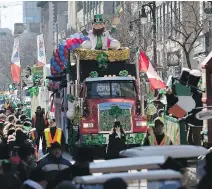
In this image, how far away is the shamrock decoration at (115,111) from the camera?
26.2 m

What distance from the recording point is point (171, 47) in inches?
2739

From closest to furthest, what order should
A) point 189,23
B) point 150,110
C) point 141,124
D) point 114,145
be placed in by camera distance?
point 114,145 → point 141,124 → point 150,110 → point 189,23

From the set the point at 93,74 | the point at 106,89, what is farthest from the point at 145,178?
the point at 93,74

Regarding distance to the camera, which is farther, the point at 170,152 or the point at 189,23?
the point at 189,23

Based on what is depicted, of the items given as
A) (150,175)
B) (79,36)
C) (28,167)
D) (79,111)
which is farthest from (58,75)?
(150,175)

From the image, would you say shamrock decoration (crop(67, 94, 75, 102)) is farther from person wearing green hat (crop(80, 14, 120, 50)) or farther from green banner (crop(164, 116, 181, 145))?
green banner (crop(164, 116, 181, 145))

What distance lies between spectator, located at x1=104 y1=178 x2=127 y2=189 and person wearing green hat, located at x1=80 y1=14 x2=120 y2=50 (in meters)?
20.2

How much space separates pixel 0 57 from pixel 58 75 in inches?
4209

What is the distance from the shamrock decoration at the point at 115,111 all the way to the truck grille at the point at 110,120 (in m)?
0.10

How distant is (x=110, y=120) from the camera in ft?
86.0

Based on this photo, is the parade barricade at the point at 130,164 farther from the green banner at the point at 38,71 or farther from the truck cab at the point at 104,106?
the green banner at the point at 38,71

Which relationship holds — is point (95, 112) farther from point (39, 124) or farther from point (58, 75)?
point (58, 75)

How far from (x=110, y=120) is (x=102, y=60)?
2.29 metres

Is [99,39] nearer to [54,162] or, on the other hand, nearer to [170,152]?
[54,162]
